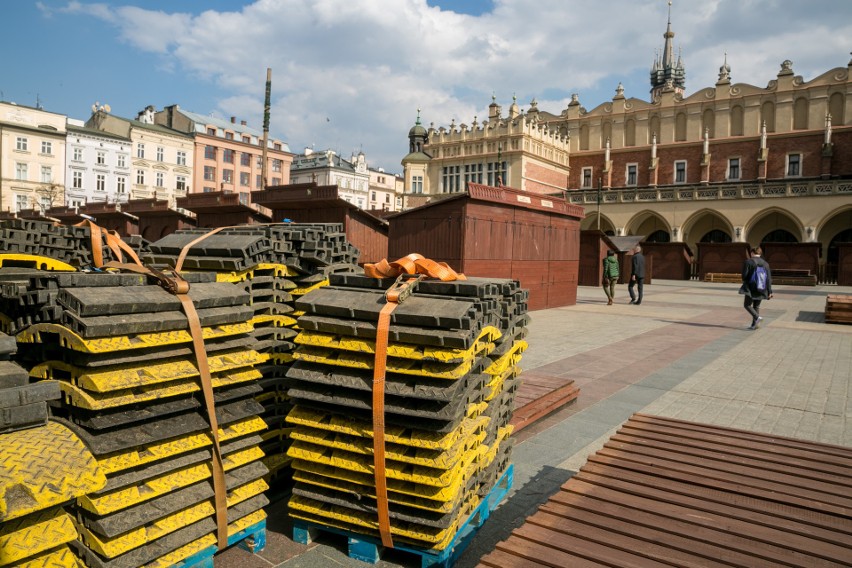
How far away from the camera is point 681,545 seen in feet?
9.04

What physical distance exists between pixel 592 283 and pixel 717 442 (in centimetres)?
2813

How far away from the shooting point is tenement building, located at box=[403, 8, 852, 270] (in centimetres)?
4362

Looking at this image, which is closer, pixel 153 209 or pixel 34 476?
pixel 34 476

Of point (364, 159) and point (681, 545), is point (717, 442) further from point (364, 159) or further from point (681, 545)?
point (364, 159)

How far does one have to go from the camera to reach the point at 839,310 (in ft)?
53.4

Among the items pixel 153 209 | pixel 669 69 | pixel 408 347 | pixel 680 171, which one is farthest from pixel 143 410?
pixel 669 69

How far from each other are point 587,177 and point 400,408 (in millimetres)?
59222

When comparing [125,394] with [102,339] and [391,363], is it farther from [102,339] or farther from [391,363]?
[391,363]

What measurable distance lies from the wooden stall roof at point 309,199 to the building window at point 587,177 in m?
40.7

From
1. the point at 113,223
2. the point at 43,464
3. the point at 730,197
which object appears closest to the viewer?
the point at 43,464

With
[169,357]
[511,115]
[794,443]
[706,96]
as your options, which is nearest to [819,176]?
[706,96]

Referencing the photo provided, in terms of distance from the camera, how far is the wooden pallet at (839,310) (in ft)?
53.0

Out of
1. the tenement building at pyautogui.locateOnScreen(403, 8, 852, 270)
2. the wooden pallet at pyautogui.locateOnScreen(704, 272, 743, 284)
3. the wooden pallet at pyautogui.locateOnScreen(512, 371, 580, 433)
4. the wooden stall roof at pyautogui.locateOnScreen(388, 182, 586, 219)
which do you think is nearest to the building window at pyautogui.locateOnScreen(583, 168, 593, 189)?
the tenement building at pyautogui.locateOnScreen(403, 8, 852, 270)

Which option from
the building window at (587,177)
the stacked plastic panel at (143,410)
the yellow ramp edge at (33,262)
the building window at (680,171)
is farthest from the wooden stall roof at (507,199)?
the building window at (587,177)
